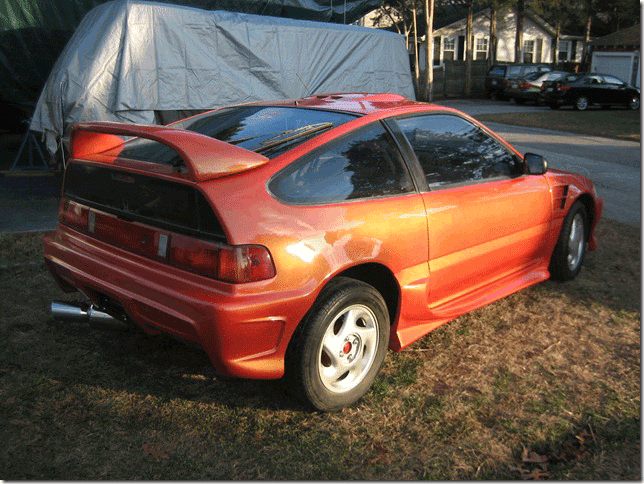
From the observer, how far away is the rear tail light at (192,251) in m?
3.00

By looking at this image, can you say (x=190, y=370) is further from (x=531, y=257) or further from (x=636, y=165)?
(x=636, y=165)

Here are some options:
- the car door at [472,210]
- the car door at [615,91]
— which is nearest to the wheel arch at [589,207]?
the car door at [472,210]

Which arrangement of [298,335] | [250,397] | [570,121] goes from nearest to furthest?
[298,335]
[250,397]
[570,121]

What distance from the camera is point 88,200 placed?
3.72 meters

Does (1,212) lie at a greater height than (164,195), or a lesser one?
lesser

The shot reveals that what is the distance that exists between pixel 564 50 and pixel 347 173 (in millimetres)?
49226

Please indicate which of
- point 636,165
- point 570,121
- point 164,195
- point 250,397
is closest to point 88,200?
point 164,195

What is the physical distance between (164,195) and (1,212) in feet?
16.9

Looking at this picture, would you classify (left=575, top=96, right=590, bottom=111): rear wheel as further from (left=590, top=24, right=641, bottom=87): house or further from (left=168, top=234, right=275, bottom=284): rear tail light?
(left=168, top=234, right=275, bottom=284): rear tail light

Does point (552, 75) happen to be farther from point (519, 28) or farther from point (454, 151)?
point (454, 151)

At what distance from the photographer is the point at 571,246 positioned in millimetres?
5383

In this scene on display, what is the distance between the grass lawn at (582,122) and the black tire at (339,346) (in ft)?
50.0

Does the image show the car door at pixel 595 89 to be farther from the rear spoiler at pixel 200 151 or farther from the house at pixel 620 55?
the rear spoiler at pixel 200 151

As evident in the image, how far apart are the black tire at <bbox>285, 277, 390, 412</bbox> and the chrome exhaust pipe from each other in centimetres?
109
